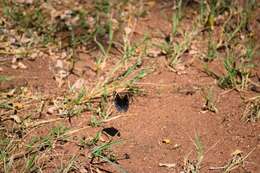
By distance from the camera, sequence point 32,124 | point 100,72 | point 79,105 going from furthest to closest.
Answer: point 100,72 → point 79,105 → point 32,124

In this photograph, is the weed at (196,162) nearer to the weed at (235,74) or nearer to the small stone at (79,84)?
the weed at (235,74)

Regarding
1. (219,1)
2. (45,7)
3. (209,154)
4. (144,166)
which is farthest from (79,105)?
(219,1)

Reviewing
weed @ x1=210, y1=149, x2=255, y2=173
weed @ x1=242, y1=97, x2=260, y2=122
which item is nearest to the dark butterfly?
weed @ x1=210, y1=149, x2=255, y2=173

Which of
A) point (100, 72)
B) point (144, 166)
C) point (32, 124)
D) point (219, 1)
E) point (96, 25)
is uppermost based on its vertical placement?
point (219, 1)

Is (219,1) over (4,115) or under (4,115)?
over

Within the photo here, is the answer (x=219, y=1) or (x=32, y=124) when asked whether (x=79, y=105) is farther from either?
(x=219, y=1)

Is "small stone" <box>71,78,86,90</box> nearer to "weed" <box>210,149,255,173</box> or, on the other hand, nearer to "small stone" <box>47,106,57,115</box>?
"small stone" <box>47,106,57,115</box>

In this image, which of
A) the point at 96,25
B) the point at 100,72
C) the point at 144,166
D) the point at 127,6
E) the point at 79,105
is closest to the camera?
the point at 144,166
